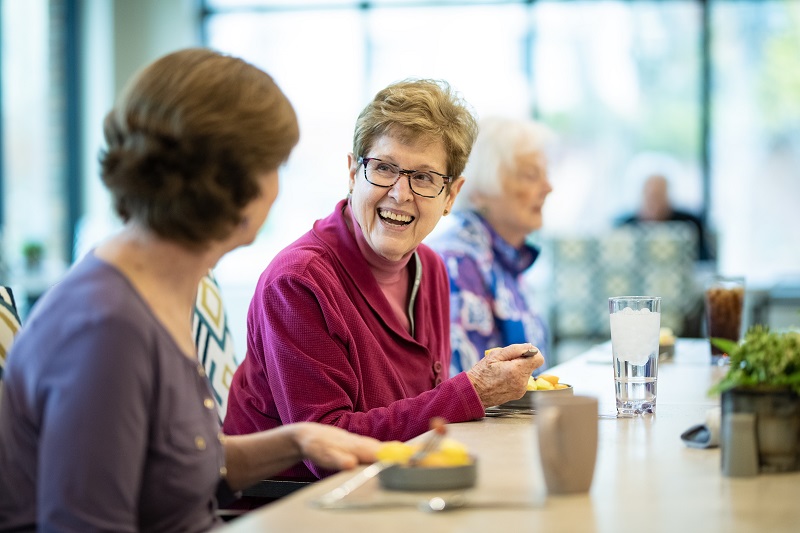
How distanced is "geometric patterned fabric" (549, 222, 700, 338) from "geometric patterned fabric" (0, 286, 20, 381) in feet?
15.4

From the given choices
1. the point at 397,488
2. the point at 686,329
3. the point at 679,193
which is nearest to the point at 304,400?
the point at 397,488

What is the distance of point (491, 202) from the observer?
11.3ft

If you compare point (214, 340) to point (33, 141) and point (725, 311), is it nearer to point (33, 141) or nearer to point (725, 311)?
point (725, 311)

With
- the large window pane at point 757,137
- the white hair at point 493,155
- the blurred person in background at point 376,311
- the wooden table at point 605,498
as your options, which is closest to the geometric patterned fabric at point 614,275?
the large window pane at point 757,137

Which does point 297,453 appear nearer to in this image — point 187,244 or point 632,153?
point 187,244

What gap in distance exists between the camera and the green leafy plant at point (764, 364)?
1335 millimetres

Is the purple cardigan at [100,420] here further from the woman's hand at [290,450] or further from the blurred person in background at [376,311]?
the blurred person in background at [376,311]

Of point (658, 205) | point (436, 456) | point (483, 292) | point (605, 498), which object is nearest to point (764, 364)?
point (605, 498)

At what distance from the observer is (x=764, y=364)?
1.35 meters

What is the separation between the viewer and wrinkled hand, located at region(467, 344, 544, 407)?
1.87m

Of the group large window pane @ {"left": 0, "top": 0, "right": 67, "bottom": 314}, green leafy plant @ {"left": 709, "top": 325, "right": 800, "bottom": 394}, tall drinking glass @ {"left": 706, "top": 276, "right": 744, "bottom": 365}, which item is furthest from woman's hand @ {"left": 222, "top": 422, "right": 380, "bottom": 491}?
large window pane @ {"left": 0, "top": 0, "right": 67, "bottom": 314}

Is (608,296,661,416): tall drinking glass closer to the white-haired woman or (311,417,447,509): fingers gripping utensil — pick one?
(311,417,447,509): fingers gripping utensil

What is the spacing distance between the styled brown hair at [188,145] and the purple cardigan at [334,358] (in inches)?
20.9

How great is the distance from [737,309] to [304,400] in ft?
4.79
